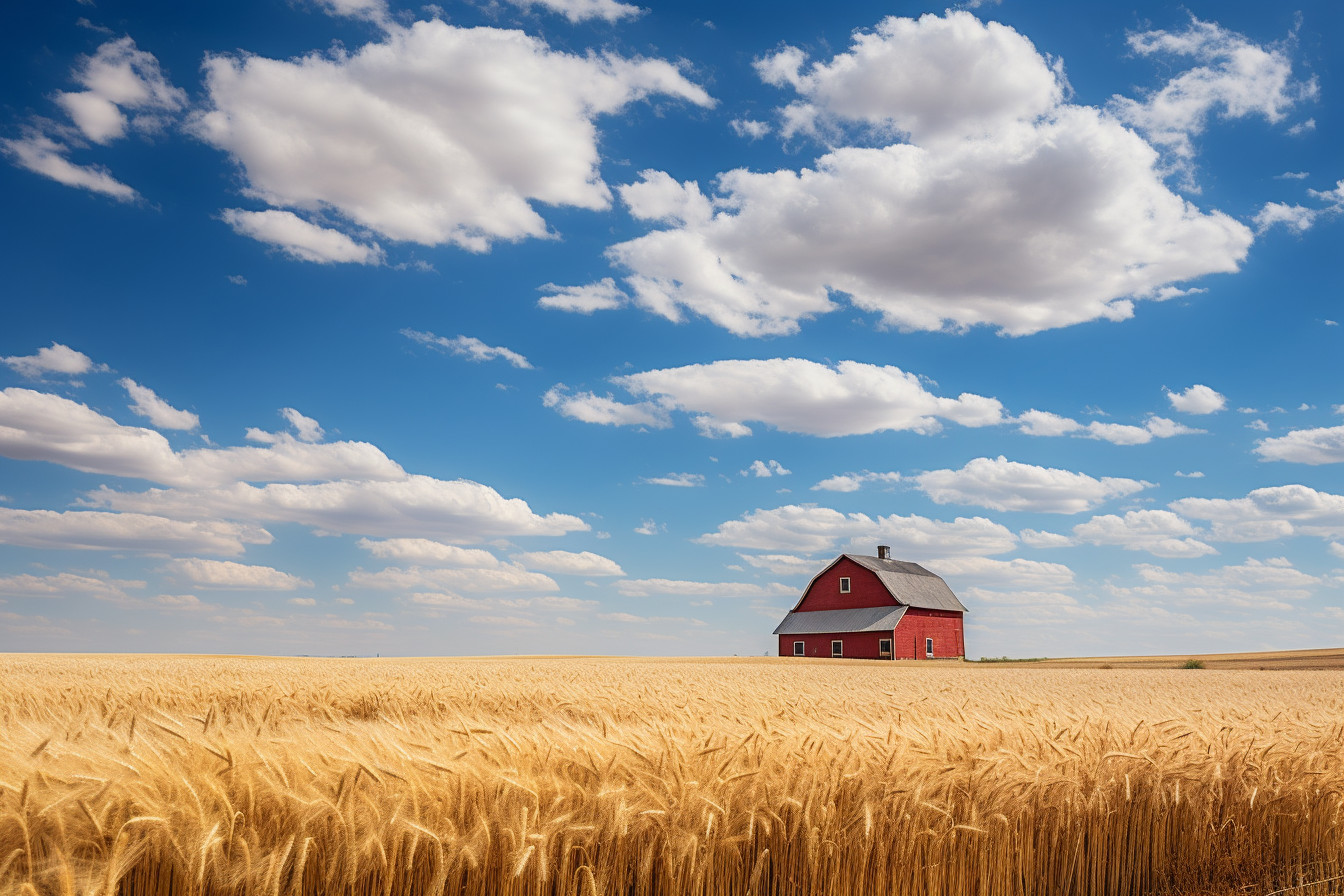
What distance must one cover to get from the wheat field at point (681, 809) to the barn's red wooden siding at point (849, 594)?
4623cm

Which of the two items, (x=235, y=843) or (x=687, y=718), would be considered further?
(x=687, y=718)

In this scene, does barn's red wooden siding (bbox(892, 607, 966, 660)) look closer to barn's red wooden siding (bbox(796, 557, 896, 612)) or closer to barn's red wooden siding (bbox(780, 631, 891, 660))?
barn's red wooden siding (bbox(780, 631, 891, 660))

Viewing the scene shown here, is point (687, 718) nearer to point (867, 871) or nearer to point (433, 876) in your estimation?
point (867, 871)

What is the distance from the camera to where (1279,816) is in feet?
14.6

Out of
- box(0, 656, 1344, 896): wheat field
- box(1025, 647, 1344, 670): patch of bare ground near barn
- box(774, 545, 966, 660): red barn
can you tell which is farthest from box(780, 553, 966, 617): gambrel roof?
box(0, 656, 1344, 896): wheat field

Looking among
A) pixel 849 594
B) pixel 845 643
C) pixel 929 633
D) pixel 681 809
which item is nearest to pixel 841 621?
pixel 845 643

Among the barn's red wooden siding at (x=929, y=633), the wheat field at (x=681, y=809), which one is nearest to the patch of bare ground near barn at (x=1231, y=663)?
the barn's red wooden siding at (x=929, y=633)

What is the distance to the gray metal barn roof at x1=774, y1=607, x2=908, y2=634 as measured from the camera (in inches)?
1887

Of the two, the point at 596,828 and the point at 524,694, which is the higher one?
the point at 596,828

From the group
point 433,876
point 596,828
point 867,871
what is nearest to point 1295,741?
point 867,871

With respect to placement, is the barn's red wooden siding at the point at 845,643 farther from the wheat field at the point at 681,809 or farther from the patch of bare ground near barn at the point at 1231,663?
the wheat field at the point at 681,809

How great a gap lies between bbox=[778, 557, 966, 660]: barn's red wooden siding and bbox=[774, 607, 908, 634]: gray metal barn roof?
36 centimetres

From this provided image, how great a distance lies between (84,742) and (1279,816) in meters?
6.00

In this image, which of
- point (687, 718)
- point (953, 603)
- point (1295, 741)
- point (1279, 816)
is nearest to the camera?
point (1279, 816)
